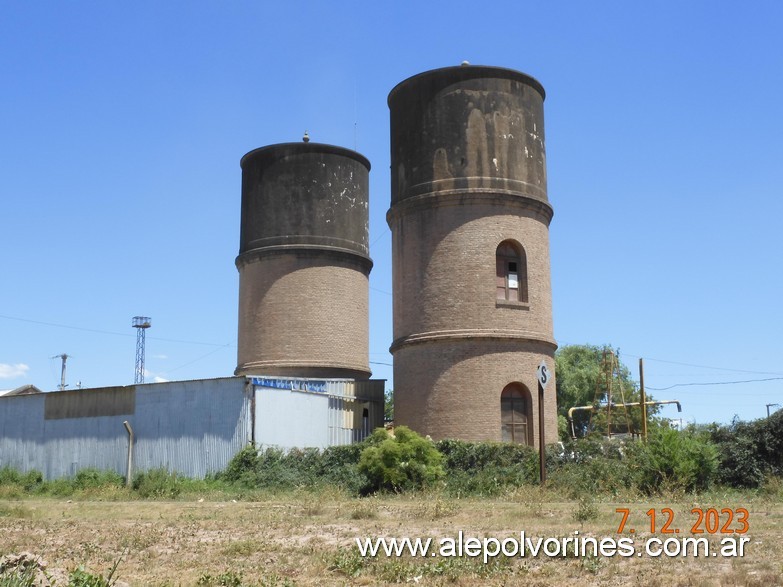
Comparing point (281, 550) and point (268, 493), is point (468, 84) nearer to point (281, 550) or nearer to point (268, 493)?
point (268, 493)

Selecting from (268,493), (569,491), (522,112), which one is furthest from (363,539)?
(522,112)

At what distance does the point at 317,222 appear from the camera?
1266 inches

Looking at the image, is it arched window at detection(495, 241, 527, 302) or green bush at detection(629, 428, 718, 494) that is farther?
arched window at detection(495, 241, 527, 302)

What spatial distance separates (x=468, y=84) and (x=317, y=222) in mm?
8812

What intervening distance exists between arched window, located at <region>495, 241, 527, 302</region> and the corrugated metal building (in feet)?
22.4

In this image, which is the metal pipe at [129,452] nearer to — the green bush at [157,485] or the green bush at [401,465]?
the green bush at [157,485]

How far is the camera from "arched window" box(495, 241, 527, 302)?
987 inches

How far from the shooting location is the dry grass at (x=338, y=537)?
33.2 feet

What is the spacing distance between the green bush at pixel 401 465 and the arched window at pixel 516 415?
387cm

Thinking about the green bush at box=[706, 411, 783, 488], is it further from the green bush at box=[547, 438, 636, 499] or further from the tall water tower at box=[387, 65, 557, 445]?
the tall water tower at box=[387, 65, 557, 445]

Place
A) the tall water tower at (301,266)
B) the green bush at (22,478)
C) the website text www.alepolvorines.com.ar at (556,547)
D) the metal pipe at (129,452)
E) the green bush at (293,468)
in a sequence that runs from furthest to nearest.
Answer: the tall water tower at (301,266), the green bush at (22,478), the metal pipe at (129,452), the green bush at (293,468), the website text www.alepolvorines.com.ar at (556,547)

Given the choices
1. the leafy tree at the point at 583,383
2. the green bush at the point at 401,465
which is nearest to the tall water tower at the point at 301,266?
the green bush at the point at 401,465

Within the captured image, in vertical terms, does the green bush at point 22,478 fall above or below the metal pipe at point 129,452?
below

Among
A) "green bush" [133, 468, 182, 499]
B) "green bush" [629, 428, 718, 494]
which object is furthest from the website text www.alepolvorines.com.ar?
"green bush" [133, 468, 182, 499]
